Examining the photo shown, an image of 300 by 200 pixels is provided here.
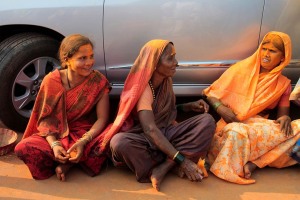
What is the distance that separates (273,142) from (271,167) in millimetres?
253

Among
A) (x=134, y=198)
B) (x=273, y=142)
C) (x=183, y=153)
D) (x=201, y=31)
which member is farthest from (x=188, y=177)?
(x=201, y=31)

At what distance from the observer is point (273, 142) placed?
2.94 meters

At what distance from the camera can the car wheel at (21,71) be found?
3.25 metres

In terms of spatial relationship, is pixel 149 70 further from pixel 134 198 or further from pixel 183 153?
pixel 134 198

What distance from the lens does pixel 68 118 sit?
9.89ft

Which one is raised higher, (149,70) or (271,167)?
(149,70)

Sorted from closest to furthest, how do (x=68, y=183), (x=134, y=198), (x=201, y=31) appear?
(x=134, y=198) → (x=68, y=183) → (x=201, y=31)

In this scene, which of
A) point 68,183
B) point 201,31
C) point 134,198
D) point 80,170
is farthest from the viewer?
point 201,31

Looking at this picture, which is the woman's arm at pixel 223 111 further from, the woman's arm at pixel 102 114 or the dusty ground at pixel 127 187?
the woman's arm at pixel 102 114

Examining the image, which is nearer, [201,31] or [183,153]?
[183,153]

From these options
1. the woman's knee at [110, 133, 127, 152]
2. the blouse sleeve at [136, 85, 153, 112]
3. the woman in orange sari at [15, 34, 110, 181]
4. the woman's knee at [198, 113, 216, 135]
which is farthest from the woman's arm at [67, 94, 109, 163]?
the woman's knee at [198, 113, 216, 135]

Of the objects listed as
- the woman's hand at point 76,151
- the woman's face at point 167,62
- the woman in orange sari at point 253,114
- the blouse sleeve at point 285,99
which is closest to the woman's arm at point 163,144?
the woman in orange sari at point 253,114

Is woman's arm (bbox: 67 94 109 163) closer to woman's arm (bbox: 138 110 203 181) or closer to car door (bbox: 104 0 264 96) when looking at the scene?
woman's arm (bbox: 138 110 203 181)

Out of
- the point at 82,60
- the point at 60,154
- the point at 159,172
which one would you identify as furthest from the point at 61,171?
the point at 82,60
